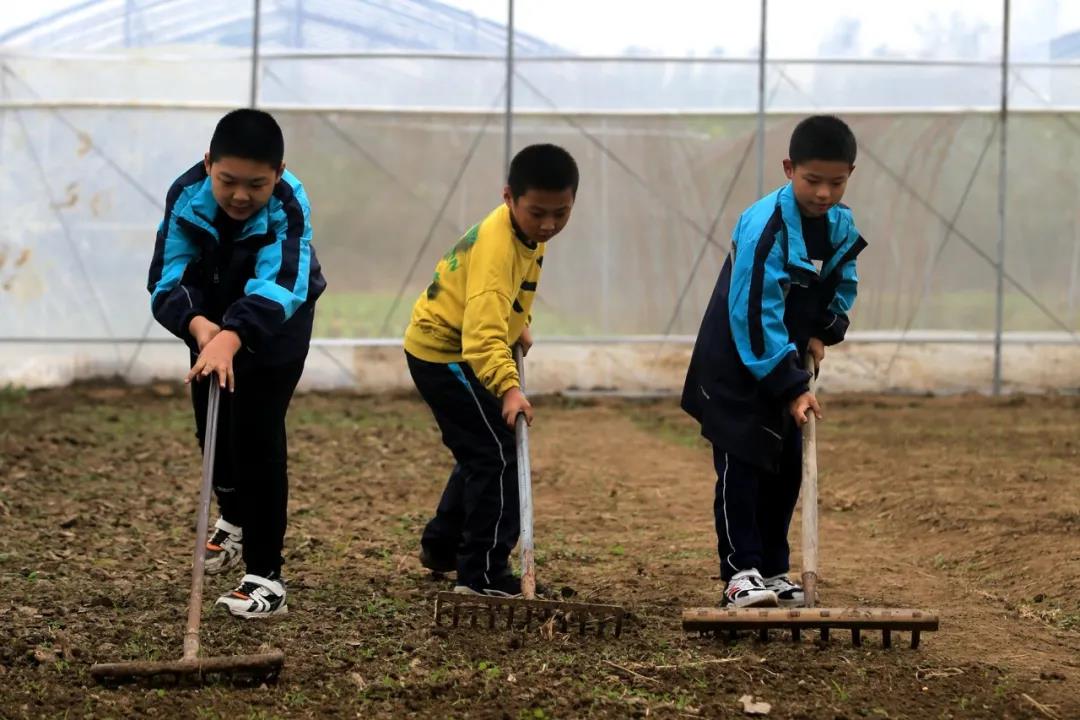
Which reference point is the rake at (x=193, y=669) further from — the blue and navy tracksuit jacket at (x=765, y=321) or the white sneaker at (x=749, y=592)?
the blue and navy tracksuit jacket at (x=765, y=321)

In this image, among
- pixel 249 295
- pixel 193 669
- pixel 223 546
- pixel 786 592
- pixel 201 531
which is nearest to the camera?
pixel 193 669

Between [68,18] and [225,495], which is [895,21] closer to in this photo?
[68,18]

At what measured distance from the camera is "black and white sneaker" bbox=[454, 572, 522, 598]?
4.52m

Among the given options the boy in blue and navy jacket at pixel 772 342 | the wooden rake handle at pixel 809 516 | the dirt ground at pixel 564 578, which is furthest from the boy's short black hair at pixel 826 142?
the dirt ground at pixel 564 578

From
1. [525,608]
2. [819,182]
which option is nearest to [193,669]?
[525,608]

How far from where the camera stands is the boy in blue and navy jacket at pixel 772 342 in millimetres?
4293

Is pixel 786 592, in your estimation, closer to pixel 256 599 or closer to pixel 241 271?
pixel 256 599

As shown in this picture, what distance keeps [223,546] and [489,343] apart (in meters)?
1.29

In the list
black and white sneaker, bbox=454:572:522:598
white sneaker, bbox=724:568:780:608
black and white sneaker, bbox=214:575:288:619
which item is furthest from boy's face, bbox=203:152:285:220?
white sneaker, bbox=724:568:780:608

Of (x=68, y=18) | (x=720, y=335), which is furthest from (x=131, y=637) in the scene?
(x=68, y=18)

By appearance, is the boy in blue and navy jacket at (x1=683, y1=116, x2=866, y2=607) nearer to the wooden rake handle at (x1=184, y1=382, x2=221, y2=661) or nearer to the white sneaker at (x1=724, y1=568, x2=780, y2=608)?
the white sneaker at (x1=724, y1=568, x2=780, y2=608)

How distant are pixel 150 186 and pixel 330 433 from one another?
456cm

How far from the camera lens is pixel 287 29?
43.5 ft

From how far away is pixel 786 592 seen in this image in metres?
4.52
